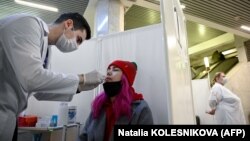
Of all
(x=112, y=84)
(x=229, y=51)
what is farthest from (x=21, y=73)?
(x=229, y=51)

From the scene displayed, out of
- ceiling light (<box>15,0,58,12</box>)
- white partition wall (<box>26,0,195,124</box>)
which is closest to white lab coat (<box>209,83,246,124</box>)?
white partition wall (<box>26,0,195,124</box>)

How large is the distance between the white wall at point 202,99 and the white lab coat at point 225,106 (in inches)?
16.6

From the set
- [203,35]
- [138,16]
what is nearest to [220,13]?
[138,16]

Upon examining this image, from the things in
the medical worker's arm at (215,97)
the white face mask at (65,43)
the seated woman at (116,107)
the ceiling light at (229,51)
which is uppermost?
the ceiling light at (229,51)

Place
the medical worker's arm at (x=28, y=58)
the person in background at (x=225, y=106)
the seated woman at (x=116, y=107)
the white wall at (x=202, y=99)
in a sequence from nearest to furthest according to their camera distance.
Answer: the medical worker's arm at (x=28, y=58) < the seated woman at (x=116, y=107) < the person in background at (x=225, y=106) < the white wall at (x=202, y=99)

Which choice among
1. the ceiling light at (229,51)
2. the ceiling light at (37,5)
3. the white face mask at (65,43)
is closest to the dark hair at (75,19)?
the white face mask at (65,43)

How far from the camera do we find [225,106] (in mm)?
3369

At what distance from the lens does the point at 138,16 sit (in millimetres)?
4293

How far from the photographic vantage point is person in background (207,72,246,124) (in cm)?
329

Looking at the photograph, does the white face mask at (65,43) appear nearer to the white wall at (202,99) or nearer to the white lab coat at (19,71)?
the white lab coat at (19,71)

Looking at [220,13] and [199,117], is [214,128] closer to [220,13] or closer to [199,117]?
[199,117]

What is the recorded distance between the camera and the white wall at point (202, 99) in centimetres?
386

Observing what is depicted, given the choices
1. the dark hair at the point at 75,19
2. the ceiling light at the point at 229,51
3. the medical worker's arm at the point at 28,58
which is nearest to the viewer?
the medical worker's arm at the point at 28,58

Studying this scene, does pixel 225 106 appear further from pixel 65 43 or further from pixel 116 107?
pixel 65 43
